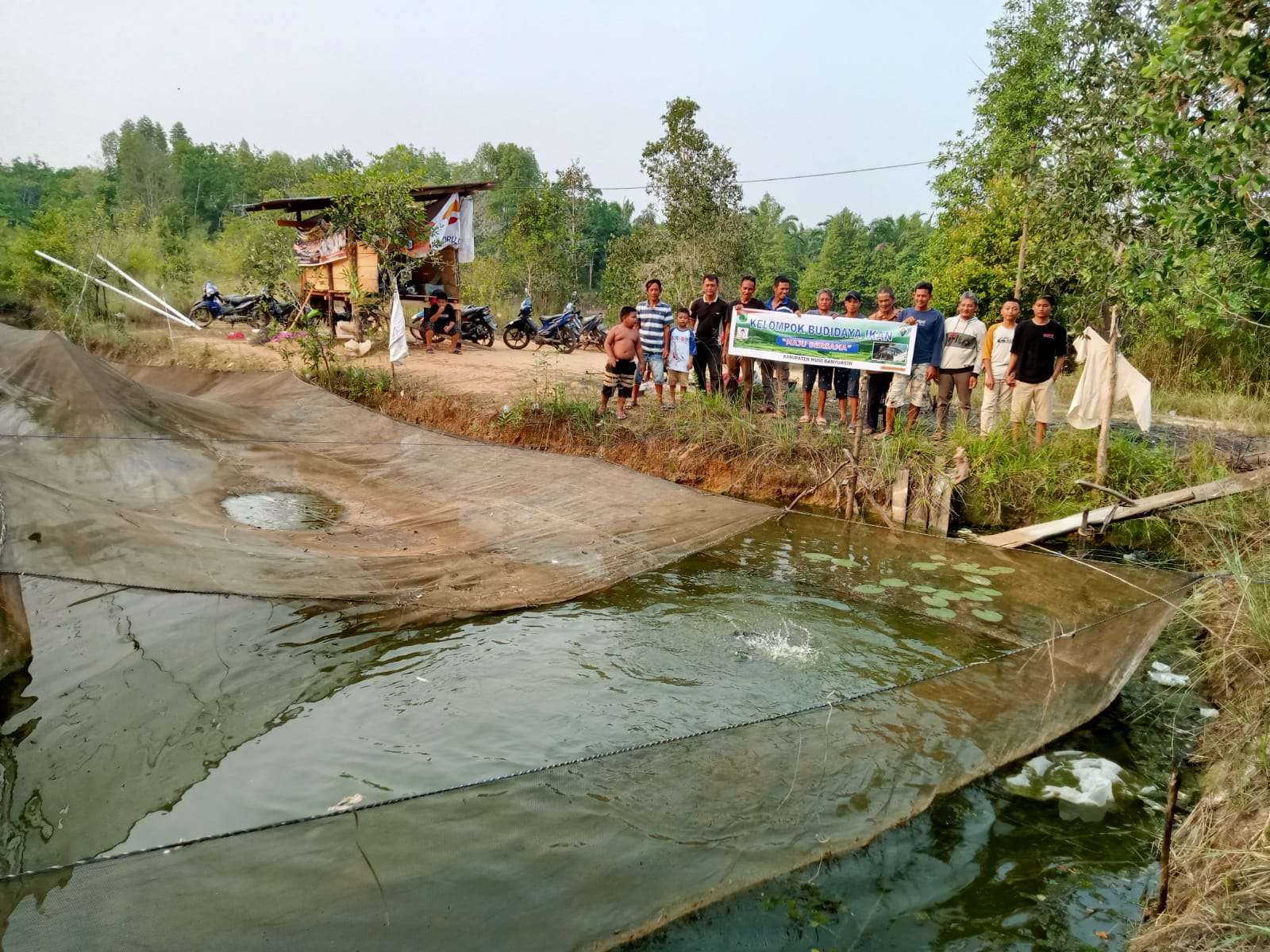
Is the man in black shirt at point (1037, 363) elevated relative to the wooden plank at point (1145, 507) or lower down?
elevated

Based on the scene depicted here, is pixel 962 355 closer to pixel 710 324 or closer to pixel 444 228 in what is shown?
pixel 710 324

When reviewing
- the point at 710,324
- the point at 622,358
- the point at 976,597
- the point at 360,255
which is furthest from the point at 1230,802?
the point at 360,255

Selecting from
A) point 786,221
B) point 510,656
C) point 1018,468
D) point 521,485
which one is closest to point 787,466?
point 1018,468

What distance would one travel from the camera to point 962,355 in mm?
6965

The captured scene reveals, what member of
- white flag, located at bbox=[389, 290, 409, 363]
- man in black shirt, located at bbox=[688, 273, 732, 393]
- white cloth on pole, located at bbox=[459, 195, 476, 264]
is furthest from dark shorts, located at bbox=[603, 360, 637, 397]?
white cloth on pole, located at bbox=[459, 195, 476, 264]

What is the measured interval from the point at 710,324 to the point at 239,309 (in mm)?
10574

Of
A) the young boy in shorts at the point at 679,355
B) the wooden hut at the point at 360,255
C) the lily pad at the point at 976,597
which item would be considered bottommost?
the lily pad at the point at 976,597

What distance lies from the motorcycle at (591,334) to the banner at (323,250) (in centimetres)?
409

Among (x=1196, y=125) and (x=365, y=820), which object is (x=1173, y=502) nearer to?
(x=1196, y=125)

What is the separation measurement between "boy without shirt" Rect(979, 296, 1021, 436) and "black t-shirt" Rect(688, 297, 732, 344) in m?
2.34

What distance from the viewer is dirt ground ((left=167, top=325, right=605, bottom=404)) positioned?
380 inches

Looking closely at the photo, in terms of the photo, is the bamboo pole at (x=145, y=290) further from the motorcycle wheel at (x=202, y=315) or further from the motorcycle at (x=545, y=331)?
the motorcycle at (x=545, y=331)

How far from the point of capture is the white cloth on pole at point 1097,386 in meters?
6.11

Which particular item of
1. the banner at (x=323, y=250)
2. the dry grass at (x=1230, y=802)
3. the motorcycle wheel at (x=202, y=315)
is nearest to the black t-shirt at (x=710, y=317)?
the dry grass at (x=1230, y=802)
